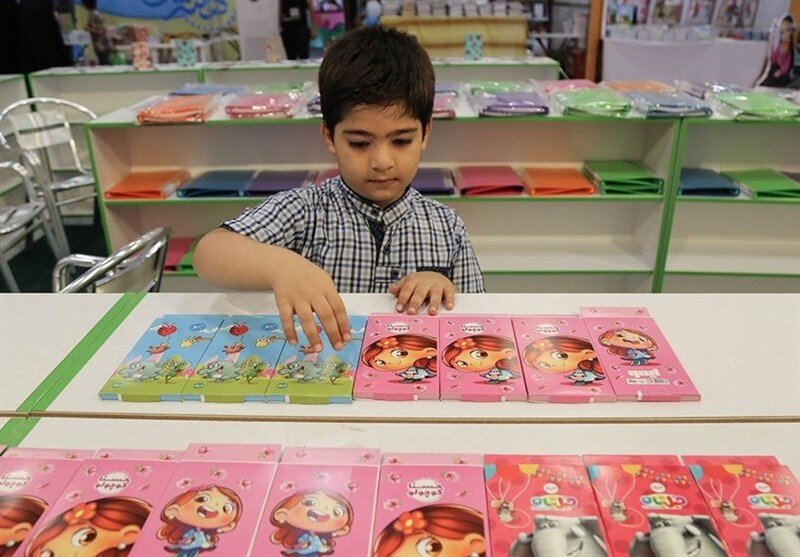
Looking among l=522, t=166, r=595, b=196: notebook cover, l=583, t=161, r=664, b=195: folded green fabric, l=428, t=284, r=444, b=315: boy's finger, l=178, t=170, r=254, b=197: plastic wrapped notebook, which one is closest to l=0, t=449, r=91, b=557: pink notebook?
l=428, t=284, r=444, b=315: boy's finger

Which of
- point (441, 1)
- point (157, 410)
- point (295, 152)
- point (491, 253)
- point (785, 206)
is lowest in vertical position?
point (491, 253)

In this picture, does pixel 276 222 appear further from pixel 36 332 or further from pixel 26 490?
pixel 26 490

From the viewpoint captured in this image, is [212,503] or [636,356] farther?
[636,356]

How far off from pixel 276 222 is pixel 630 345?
0.74 m

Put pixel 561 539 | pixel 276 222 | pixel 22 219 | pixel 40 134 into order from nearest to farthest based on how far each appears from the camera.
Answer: pixel 561 539
pixel 276 222
pixel 22 219
pixel 40 134

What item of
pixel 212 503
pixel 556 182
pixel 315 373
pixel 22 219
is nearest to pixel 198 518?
pixel 212 503

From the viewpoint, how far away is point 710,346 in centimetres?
100

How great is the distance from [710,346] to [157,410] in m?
0.79

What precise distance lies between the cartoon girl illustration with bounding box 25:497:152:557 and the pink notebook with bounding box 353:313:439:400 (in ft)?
1.03

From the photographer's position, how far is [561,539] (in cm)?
62

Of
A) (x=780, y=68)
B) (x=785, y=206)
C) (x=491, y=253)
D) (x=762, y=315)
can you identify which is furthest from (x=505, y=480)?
(x=780, y=68)

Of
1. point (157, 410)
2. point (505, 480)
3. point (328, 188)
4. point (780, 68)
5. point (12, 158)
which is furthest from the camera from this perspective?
point (780, 68)

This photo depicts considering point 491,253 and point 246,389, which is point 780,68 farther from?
point 246,389

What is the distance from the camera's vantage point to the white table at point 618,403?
844 millimetres
